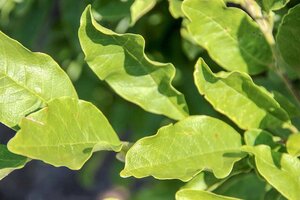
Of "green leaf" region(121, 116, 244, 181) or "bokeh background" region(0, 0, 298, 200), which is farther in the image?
"bokeh background" region(0, 0, 298, 200)

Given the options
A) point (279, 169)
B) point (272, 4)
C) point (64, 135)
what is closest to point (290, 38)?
point (272, 4)

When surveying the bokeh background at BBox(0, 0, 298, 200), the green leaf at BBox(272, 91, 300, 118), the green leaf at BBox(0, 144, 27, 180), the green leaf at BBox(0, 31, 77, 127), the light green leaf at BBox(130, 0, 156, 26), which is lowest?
the bokeh background at BBox(0, 0, 298, 200)

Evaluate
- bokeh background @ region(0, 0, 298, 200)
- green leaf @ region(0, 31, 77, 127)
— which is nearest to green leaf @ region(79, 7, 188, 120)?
green leaf @ region(0, 31, 77, 127)

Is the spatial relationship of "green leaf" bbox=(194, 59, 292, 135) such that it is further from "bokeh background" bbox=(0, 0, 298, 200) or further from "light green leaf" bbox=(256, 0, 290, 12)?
"bokeh background" bbox=(0, 0, 298, 200)

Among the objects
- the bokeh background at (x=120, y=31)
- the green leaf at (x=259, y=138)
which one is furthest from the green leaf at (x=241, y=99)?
the bokeh background at (x=120, y=31)

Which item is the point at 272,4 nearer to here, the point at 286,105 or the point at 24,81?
the point at 286,105

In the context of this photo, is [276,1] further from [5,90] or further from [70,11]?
[70,11]

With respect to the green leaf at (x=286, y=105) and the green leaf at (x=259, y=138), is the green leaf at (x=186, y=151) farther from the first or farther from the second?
the green leaf at (x=286, y=105)
